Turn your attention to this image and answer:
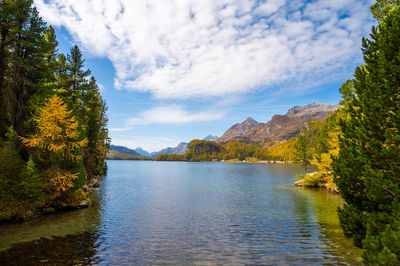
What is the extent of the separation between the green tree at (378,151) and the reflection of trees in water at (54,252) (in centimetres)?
1698

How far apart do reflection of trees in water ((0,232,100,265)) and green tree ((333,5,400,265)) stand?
55.7 feet

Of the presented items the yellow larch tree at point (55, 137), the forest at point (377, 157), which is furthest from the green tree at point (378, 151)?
the yellow larch tree at point (55, 137)

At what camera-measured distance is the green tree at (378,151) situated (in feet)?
30.3

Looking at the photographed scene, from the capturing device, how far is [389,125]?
10.2 m

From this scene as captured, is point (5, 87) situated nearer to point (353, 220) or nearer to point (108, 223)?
point (108, 223)

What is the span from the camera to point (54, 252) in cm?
1528

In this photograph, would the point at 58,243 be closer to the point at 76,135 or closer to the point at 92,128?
the point at 76,135

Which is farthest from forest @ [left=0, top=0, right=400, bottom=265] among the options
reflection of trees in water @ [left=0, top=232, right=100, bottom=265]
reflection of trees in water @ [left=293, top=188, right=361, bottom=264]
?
reflection of trees in water @ [left=0, top=232, right=100, bottom=265]

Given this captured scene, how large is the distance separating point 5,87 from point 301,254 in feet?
124

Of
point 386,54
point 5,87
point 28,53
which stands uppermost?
point 28,53

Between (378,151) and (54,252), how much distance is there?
21.8 m

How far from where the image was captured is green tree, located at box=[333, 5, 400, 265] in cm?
925

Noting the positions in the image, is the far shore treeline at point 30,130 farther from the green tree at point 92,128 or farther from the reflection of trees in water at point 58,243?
the green tree at point 92,128

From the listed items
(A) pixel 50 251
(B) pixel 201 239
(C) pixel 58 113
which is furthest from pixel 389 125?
(C) pixel 58 113
